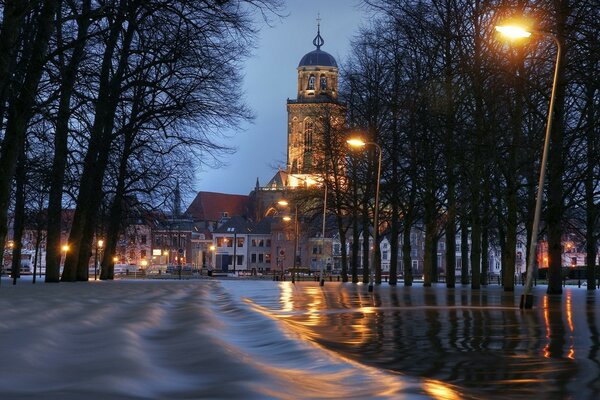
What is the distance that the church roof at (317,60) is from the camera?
154 m

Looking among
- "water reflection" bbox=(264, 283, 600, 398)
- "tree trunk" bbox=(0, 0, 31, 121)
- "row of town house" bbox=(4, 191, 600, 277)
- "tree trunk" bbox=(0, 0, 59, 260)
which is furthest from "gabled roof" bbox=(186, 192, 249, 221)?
"water reflection" bbox=(264, 283, 600, 398)

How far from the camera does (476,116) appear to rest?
30312 millimetres

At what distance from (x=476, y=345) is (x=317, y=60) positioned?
14675 cm

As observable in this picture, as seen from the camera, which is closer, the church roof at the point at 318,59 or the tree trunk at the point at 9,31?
the tree trunk at the point at 9,31

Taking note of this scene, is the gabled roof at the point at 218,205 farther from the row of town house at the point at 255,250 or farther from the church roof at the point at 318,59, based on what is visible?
the church roof at the point at 318,59

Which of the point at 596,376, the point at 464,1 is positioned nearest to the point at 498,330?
the point at 596,376

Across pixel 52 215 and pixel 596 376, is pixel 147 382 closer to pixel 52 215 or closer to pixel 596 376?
pixel 596 376

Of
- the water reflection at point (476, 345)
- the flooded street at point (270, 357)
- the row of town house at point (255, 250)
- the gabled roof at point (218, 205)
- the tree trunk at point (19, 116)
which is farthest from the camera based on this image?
the gabled roof at point (218, 205)

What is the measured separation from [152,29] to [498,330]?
41.5 feet

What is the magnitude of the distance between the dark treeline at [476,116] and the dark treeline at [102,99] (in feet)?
24.8

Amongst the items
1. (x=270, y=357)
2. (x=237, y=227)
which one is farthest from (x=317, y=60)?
(x=270, y=357)

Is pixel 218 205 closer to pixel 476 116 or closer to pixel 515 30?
pixel 476 116

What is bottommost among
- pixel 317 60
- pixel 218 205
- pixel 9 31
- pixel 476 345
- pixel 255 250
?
pixel 476 345

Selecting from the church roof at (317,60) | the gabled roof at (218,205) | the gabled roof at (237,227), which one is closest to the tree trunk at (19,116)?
the church roof at (317,60)
